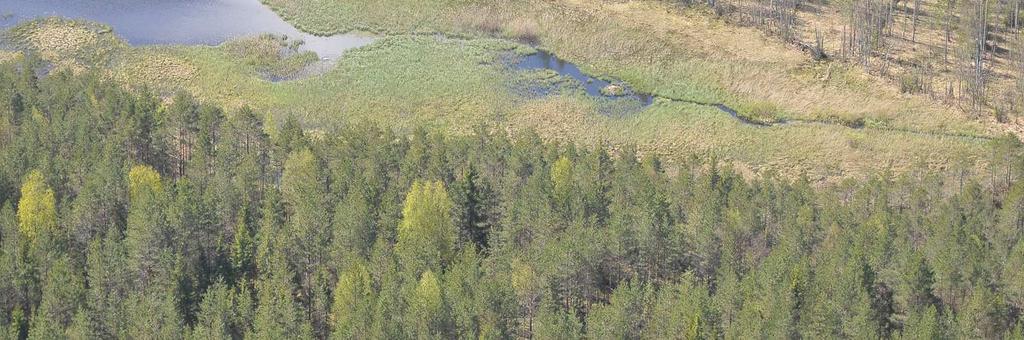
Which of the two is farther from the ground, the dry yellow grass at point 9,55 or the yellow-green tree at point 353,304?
the dry yellow grass at point 9,55

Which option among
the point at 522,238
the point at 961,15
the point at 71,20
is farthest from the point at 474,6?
the point at 522,238

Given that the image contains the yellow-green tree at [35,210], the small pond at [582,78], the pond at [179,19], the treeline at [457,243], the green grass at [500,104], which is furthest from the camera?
the pond at [179,19]

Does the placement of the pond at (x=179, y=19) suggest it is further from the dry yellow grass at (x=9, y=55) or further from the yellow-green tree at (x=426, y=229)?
the yellow-green tree at (x=426, y=229)

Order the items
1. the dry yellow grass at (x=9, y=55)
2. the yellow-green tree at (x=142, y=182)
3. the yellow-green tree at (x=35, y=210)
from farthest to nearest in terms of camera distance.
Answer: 1. the dry yellow grass at (x=9, y=55)
2. the yellow-green tree at (x=142, y=182)
3. the yellow-green tree at (x=35, y=210)

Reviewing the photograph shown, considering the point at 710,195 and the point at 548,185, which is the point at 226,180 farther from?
the point at 710,195

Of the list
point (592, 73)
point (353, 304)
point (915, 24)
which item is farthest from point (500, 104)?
point (353, 304)

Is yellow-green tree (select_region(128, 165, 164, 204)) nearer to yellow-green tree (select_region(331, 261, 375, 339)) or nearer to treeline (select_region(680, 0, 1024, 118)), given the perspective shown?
yellow-green tree (select_region(331, 261, 375, 339))

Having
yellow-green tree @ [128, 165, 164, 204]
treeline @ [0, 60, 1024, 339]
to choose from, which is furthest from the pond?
yellow-green tree @ [128, 165, 164, 204]

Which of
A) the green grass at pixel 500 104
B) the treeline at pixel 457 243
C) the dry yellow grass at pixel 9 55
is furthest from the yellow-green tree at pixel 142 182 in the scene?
the dry yellow grass at pixel 9 55
